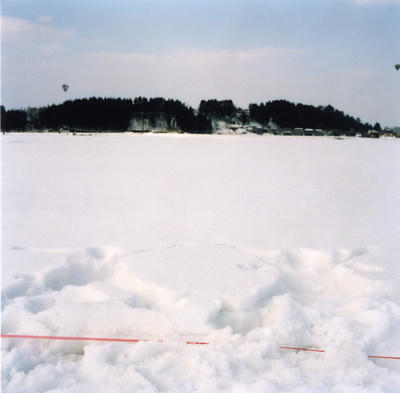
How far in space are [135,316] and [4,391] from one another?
708 millimetres

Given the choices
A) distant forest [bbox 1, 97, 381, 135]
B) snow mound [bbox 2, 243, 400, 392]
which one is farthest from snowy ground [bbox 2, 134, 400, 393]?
distant forest [bbox 1, 97, 381, 135]

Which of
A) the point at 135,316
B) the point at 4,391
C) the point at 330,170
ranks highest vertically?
the point at 330,170

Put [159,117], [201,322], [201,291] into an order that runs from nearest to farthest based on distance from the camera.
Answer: [201,322], [201,291], [159,117]

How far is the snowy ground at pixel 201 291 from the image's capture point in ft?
6.26

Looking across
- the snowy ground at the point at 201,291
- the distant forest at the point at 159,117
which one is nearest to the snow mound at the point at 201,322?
the snowy ground at the point at 201,291

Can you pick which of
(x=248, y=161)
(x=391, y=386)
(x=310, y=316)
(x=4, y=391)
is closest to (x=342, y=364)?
(x=391, y=386)

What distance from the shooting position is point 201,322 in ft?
7.33

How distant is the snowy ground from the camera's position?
1907 millimetres

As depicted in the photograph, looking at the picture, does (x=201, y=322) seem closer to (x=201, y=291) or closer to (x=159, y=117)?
(x=201, y=291)

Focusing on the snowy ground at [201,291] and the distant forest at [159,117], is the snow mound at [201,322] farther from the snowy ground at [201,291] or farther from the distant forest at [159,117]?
the distant forest at [159,117]

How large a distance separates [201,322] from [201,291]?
305 mm

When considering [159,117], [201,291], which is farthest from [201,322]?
[159,117]

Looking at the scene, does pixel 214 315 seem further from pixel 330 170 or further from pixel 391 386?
pixel 330 170

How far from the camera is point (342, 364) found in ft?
6.53
